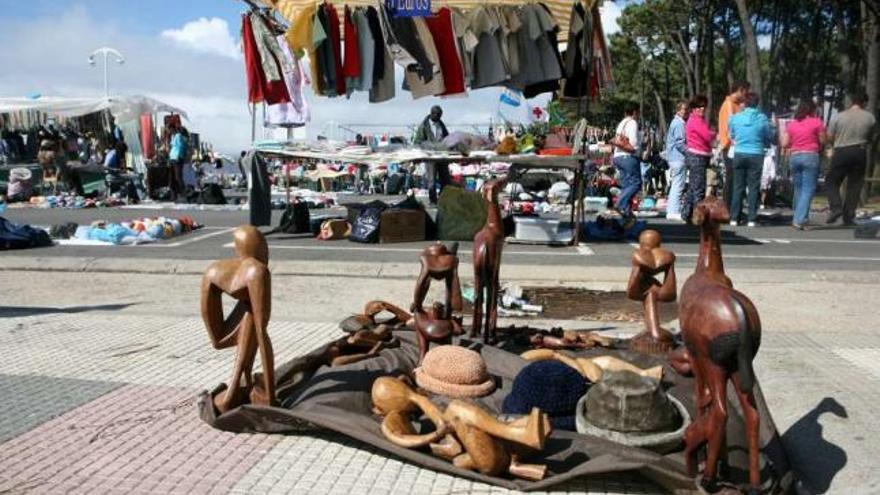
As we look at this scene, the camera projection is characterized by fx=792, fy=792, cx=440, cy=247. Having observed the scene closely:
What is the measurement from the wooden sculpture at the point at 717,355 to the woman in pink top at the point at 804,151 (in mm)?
10249

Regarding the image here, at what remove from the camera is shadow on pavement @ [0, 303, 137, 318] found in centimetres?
642

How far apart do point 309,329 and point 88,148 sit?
77.0 ft

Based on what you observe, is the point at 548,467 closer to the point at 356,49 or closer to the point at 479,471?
the point at 479,471

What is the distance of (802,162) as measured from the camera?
39.7 ft

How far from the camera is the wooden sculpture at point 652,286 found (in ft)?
14.5

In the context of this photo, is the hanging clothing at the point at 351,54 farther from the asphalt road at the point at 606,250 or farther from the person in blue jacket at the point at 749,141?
the person in blue jacket at the point at 749,141

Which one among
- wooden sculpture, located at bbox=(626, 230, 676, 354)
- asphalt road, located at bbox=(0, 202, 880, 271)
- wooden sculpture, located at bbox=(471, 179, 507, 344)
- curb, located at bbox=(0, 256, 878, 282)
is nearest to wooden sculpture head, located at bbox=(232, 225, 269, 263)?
wooden sculpture, located at bbox=(471, 179, 507, 344)

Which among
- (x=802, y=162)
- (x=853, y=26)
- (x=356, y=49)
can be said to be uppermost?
(x=853, y=26)

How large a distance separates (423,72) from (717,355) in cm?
879

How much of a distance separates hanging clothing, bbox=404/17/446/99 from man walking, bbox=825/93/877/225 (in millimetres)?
6251

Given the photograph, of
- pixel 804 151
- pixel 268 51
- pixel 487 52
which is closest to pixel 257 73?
pixel 268 51

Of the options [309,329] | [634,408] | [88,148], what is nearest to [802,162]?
[309,329]

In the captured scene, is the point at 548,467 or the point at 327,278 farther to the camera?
the point at 327,278

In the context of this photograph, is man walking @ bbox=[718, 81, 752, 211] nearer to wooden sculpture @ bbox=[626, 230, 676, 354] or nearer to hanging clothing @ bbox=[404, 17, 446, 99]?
hanging clothing @ bbox=[404, 17, 446, 99]
